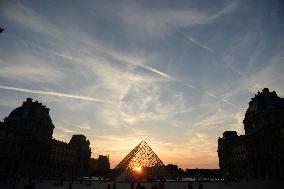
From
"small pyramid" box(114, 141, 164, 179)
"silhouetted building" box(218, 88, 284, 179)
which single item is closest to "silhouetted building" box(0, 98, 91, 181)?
"small pyramid" box(114, 141, 164, 179)

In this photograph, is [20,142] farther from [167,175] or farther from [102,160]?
[102,160]

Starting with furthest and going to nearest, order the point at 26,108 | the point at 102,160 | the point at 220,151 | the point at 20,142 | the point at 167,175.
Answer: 1. the point at 102,160
2. the point at 220,151
3. the point at 26,108
4. the point at 20,142
5. the point at 167,175

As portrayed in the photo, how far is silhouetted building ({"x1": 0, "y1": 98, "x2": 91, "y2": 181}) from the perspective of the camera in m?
47.0

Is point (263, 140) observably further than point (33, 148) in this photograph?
No

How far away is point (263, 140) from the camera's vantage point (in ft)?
159

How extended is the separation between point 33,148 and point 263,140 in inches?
1780

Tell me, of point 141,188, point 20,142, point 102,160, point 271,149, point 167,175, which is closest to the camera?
point 141,188

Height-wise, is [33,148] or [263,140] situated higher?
[263,140]

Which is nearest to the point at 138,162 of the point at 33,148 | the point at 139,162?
the point at 139,162

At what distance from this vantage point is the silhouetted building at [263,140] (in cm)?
4431

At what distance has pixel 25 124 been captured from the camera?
57.0 metres

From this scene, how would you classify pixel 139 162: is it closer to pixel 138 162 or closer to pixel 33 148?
pixel 138 162

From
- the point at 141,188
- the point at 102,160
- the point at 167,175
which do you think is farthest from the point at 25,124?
the point at 102,160

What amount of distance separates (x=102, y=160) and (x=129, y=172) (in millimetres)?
76054
